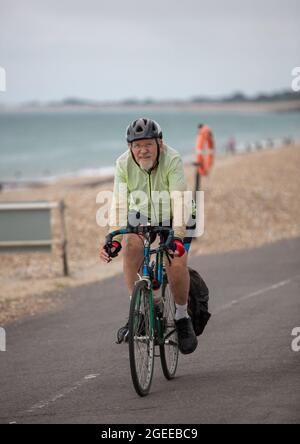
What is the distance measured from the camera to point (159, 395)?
7.36 m

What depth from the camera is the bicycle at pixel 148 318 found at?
23.2ft

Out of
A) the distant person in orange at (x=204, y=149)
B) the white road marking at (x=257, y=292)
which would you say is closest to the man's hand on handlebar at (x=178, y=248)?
the white road marking at (x=257, y=292)

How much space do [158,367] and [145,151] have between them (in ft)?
7.21

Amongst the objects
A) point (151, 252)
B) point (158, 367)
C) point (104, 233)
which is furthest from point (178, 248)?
point (104, 233)

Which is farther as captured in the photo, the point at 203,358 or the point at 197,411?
the point at 203,358

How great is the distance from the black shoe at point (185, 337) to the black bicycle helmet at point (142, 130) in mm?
1583

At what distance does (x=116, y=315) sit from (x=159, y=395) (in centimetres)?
428

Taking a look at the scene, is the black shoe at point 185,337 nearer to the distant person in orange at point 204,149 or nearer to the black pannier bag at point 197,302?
the black pannier bag at point 197,302

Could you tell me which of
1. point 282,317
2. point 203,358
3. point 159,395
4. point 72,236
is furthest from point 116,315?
point 72,236

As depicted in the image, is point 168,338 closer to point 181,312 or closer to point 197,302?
point 181,312

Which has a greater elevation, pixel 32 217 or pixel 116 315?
pixel 32 217

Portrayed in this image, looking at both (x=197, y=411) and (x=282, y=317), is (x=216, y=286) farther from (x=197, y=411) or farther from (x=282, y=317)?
(x=197, y=411)

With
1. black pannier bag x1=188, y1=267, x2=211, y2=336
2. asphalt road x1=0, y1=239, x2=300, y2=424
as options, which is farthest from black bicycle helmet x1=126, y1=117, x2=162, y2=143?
asphalt road x1=0, y1=239, x2=300, y2=424
